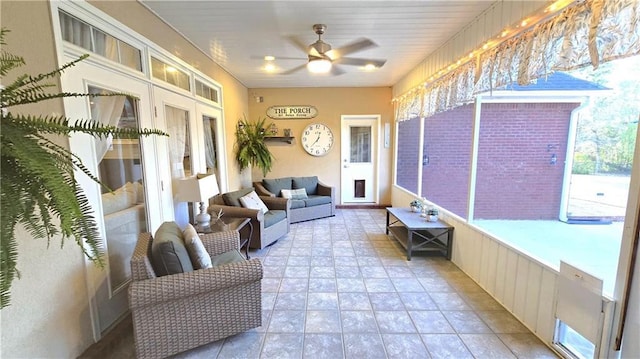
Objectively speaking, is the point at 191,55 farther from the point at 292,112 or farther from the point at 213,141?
the point at 292,112

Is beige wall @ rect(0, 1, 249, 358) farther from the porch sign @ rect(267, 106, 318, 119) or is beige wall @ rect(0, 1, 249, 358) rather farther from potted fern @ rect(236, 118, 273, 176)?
the porch sign @ rect(267, 106, 318, 119)

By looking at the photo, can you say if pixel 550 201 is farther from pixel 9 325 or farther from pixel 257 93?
pixel 257 93

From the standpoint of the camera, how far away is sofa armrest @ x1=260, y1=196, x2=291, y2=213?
418 centimetres

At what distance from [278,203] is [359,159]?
243 cm

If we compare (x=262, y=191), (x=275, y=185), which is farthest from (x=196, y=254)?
(x=275, y=185)

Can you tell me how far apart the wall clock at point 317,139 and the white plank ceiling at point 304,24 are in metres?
1.98

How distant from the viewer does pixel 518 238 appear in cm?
244

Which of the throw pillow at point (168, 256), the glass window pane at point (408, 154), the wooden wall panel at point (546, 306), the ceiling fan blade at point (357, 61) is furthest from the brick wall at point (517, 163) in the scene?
the throw pillow at point (168, 256)

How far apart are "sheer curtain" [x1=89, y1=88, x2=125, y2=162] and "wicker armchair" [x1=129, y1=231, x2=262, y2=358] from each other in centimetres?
73

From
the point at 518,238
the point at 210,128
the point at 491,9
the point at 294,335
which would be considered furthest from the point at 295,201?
the point at 491,9

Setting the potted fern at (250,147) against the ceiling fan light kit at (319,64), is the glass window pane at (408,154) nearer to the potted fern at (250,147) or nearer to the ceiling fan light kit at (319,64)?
the ceiling fan light kit at (319,64)

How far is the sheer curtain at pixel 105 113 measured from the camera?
194 cm

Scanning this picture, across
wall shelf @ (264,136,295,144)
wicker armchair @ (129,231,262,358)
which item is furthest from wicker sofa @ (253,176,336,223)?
wicker armchair @ (129,231,262,358)

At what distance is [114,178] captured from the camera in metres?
2.14
